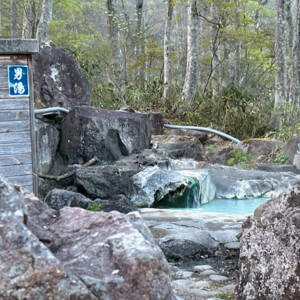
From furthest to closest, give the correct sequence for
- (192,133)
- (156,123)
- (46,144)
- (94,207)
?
(156,123) → (192,133) → (46,144) → (94,207)

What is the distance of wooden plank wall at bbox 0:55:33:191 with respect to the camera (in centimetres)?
529

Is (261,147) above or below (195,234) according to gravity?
above

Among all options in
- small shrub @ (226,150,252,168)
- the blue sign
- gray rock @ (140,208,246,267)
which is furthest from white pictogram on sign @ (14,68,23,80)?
small shrub @ (226,150,252,168)

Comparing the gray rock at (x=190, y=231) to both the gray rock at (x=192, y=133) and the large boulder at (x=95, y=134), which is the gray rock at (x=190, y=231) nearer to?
the large boulder at (x=95, y=134)

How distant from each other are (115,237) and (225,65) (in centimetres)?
2133

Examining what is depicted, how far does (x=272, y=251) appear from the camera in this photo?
3.12 metres

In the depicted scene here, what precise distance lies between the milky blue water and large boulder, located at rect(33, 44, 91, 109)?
10.7ft

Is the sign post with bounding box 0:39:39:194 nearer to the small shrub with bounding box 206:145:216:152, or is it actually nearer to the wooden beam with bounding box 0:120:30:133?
the wooden beam with bounding box 0:120:30:133

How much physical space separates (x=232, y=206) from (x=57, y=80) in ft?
13.3

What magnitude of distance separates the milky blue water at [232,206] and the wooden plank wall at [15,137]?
4156 mm

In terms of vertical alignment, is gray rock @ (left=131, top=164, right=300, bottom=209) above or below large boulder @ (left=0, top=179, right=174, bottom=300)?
below

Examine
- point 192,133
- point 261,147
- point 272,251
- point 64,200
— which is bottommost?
point 64,200

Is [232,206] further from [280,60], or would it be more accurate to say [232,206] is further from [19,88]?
[280,60]

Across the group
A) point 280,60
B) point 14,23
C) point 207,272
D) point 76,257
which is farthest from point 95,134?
point 14,23
